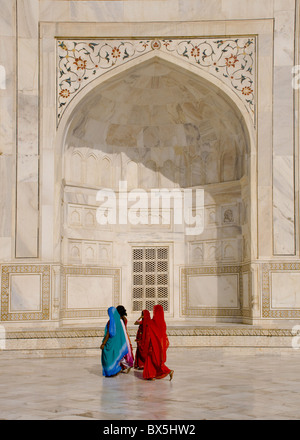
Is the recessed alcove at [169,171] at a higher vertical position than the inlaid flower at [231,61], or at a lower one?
lower

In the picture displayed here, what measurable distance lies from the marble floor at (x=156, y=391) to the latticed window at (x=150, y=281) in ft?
10.0

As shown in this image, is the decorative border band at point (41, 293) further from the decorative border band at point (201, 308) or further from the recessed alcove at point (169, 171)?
the decorative border band at point (201, 308)

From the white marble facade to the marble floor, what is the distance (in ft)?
6.12

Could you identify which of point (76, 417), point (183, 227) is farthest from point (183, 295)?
point (76, 417)

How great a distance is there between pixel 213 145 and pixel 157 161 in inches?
46.8

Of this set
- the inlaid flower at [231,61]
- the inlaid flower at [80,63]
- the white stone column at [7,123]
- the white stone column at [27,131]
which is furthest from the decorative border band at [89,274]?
the inlaid flower at [231,61]

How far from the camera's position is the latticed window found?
12.4m

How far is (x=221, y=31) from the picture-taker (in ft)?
36.5

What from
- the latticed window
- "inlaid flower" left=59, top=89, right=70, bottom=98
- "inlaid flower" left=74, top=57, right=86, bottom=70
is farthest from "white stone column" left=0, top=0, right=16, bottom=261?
the latticed window

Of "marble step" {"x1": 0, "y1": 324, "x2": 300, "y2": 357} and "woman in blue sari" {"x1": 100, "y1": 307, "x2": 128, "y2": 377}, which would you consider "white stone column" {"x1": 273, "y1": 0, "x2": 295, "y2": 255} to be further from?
"woman in blue sari" {"x1": 100, "y1": 307, "x2": 128, "y2": 377}

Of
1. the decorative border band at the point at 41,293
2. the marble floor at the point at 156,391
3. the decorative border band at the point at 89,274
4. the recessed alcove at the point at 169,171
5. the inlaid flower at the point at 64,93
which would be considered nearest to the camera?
the marble floor at the point at 156,391

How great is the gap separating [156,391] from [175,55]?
21.4 ft

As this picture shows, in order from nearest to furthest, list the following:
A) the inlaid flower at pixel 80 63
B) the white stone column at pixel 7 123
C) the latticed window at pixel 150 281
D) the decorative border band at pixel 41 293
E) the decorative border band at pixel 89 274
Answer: the decorative border band at pixel 41 293
the white stone column at pixel 7 123
the inlaid flower at pixel 80 63
the decorative border band at pixel 89 274
the latticed window at pixel 150 281

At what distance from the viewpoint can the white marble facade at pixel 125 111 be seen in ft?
35.1
